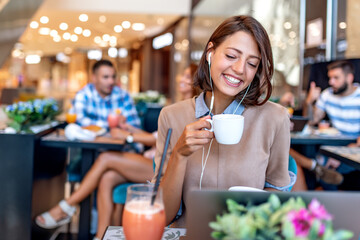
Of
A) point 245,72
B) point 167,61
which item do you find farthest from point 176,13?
point 245,72

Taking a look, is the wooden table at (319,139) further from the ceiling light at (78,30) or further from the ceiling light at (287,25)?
the ceiling light at (78,30)

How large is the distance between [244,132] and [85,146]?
5.49 feet

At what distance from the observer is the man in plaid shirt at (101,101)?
3.61 metres

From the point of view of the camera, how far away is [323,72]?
14.9 feet

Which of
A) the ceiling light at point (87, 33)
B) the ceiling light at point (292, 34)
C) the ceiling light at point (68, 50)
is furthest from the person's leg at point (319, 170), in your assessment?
the ceiling light at point (68, 50)

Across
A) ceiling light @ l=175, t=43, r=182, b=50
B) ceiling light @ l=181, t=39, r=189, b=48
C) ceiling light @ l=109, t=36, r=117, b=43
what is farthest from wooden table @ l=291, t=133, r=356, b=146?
ceiling light @ l=109, t=36, r=117, b=43

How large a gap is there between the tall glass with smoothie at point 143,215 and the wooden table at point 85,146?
1.92m

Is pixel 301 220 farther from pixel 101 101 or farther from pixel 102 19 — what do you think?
pixel 102 19

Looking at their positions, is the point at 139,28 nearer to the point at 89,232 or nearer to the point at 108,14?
the point at 108,14

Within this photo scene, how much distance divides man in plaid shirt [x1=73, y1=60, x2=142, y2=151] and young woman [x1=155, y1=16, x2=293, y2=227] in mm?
2263

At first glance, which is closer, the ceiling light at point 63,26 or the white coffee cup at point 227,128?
the white coffee cup at point 227,128

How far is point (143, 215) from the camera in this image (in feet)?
2.71

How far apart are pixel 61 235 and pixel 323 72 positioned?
3387 millimetres

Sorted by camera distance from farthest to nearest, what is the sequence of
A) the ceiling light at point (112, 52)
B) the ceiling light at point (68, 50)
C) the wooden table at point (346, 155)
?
the ceiling light at point (112, 52) → the ceiling light at point (68, 50) → the wooden table at point (346, 155)
